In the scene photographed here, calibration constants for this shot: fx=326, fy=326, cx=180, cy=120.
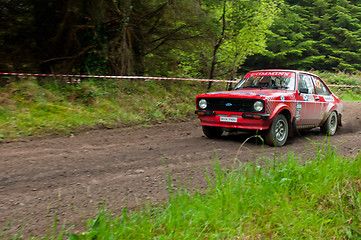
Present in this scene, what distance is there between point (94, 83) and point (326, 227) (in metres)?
9.31

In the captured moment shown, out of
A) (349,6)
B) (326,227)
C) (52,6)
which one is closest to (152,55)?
(52,6)

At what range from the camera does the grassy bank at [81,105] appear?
795cm

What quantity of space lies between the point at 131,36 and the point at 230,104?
6.94 metres

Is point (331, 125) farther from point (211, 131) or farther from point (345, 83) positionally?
point (345, 83)

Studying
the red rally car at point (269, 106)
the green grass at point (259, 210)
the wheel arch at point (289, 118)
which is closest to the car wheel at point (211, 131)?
the red rally car at point (269, 106)

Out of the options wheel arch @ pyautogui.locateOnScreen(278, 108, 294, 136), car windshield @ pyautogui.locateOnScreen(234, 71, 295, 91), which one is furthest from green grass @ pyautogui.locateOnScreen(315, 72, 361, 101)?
wheel arch @ pyautogui.locateOnScreen(278, 108, 294, 136)

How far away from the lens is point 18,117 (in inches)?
317

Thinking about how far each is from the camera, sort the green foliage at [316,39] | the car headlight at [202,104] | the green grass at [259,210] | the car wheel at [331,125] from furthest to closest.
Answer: the green foliage at [316,39]
the car wheel at [331,125]
the car headlight at [202,104]
the green grass at [259,210]

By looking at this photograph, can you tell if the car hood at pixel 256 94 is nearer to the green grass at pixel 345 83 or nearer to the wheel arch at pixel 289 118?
the wheel arch at pixel 289 118

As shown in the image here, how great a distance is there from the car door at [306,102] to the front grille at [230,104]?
145 centimetres

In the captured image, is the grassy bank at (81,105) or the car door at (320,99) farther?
the car door at (320,99)

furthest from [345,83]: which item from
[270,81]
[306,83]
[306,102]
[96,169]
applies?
[96,169]

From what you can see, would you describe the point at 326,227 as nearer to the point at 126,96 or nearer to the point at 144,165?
the point at 144,165

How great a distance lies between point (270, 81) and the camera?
766cm
